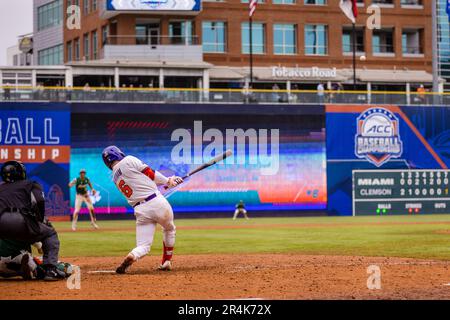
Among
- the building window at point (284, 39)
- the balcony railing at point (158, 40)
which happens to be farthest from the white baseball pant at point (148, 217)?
the building window at point (284, 39)

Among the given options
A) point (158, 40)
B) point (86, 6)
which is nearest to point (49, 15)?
point (86, 6)

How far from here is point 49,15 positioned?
189 feet

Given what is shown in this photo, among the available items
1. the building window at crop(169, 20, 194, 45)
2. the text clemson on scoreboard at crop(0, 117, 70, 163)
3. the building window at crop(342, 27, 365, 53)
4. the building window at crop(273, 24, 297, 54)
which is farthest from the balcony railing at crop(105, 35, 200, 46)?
the text clemson on scoreboard at crop(0, 117, 70, 163)

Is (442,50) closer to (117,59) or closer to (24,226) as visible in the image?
(117,59)

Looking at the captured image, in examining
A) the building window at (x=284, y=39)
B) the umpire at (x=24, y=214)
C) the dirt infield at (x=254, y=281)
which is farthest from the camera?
the building window at (x=284, y=39)

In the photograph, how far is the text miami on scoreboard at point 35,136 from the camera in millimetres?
43875

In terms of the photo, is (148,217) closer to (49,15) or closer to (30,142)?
(30,142)

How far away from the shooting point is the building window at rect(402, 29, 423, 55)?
228ft

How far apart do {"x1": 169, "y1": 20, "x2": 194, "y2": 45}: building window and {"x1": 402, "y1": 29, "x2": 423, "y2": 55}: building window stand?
60.1ft

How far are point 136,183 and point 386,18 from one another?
54411mm

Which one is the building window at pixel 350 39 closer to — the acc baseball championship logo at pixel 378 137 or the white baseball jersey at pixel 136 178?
the acc baseball championship logo at pixel 378 137

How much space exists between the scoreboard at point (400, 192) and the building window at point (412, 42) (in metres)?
22.3

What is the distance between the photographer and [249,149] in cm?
4691
